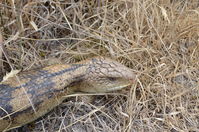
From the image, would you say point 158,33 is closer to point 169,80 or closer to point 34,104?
point 169,80

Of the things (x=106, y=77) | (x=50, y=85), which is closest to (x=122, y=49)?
(x=106, y=77)

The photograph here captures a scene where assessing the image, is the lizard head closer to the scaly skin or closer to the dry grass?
the scaly skin

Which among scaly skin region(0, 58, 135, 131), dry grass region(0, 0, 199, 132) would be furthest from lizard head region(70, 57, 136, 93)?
dry grass region(0, 0, 199, 132)

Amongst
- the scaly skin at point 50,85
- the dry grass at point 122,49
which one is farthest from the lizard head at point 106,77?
the dry grass at point 122,49

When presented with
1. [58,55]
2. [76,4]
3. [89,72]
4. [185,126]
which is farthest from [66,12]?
[185,126]

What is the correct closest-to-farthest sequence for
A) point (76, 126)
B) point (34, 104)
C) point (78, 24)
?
point (34, 104) < point (76, 126) < point (78, 24)

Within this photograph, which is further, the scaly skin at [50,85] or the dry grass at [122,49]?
the dry grass at [122,49]

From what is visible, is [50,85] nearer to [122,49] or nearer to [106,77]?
[106,77]

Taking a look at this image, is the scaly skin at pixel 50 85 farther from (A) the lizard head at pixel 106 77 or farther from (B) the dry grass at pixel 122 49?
(B) the dry grass at pixel 122 49
